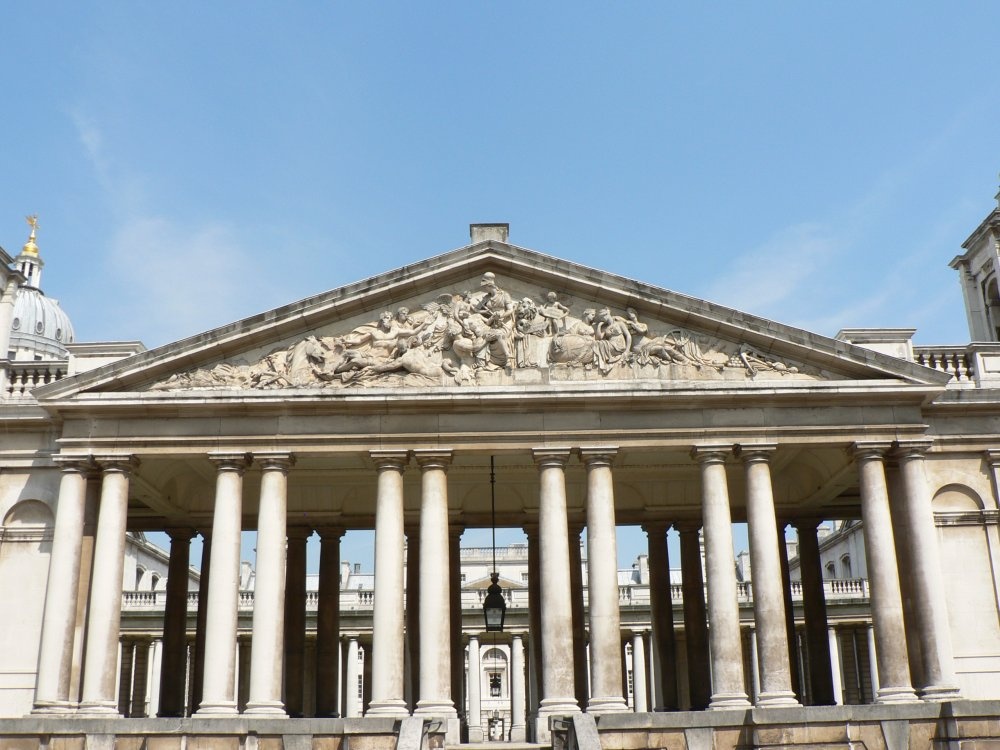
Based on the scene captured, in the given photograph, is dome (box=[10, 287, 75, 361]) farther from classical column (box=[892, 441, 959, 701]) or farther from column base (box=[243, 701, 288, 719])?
classical column (box=[892, 441, 959, 701])

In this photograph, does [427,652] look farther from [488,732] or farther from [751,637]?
A: [488,732]

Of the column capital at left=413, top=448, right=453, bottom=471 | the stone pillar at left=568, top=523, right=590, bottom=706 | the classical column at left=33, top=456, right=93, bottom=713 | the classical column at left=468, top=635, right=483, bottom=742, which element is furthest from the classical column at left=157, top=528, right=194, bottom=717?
the classical column at left=468, top=635, right=483, bottom=742

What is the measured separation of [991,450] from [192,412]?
22131 millimetres

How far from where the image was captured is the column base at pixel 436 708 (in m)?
26.6

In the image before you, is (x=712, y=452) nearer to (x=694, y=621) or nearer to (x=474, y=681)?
(x=694, y=621)

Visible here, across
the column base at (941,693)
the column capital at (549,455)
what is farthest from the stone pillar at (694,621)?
the column capital at (549,455)

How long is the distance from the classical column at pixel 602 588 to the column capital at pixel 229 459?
9.07m

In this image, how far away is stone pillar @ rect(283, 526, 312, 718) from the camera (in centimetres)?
3422

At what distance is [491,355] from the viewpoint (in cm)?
2942

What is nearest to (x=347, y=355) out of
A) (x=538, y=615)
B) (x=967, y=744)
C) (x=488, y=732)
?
(x=538, y=615)

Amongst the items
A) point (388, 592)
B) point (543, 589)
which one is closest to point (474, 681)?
point (543, 589)

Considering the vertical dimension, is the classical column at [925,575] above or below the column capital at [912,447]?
below

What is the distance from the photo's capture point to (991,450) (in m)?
30.5

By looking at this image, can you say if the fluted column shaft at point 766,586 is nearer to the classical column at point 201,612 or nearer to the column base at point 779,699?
the column base at point 779,699
